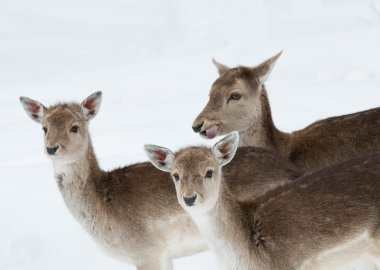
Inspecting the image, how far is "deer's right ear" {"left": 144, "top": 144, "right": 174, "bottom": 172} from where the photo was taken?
7.27m

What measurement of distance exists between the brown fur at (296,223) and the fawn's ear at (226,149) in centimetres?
17

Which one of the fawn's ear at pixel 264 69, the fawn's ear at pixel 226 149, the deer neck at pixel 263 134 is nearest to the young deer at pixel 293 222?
the fawn's ear at pixel 226 149

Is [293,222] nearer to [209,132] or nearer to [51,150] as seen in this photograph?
[209,132]

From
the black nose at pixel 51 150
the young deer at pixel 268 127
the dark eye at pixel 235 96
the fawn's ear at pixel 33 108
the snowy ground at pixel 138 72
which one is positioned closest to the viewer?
the black nose at pixel 51 150

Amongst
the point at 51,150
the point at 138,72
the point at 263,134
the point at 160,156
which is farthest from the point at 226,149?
the point at 138,72

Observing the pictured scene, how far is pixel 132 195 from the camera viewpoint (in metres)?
8.09

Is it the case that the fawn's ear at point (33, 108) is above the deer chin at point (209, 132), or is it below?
above

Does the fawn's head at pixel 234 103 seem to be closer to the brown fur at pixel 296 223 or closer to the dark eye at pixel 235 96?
the dark eye at pixel 235 96

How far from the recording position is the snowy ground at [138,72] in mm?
9930

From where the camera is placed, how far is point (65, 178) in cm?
812

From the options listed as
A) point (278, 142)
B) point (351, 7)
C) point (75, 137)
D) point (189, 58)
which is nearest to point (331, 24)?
point (351, 7)

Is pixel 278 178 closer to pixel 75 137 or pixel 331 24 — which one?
pixel 75 137

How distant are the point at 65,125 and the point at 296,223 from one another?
99.6 inches

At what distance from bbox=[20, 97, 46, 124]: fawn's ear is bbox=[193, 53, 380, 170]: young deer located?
1.63 metres
